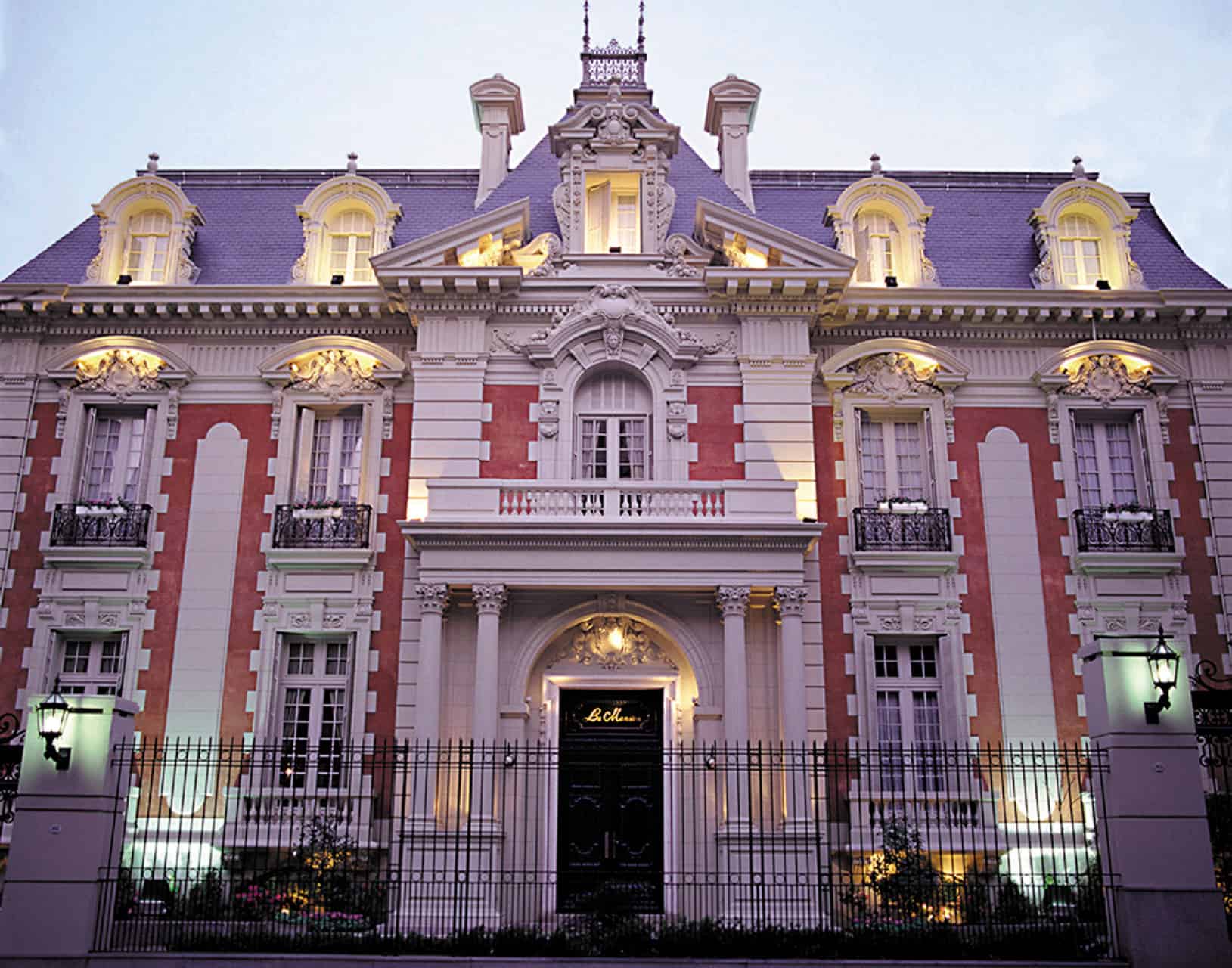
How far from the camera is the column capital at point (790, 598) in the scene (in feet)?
64.0

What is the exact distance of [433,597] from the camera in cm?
1947

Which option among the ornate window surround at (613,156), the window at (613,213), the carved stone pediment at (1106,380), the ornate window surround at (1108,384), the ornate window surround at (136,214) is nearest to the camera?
the ornate window surround at (1108,384)

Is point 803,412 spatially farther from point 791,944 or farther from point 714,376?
point 791,944

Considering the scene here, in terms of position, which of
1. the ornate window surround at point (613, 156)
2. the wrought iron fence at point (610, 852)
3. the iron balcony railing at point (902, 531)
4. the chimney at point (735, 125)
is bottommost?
the wrought iron fence at point (610, 852)

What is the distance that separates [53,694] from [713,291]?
1333cm

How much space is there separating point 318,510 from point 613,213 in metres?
8.25

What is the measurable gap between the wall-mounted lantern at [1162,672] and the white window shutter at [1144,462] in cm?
922

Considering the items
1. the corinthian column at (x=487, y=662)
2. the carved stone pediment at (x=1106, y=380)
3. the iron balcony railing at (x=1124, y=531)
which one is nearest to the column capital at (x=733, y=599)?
the corinthian column at (x=487, y=662)

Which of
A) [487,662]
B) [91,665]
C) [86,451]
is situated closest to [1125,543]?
[487,662]

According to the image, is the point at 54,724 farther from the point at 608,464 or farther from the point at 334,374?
the point at 608,464

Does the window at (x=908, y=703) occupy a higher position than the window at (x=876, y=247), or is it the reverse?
the window at (x=876, y=247)

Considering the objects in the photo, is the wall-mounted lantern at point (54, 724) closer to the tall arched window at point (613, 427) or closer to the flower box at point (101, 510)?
the flower box at point (101, 510)

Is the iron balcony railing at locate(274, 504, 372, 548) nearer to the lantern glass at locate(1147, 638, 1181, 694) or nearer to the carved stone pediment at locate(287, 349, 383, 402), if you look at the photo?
the carved stone pediment at locate(287, 349, 383, 402)

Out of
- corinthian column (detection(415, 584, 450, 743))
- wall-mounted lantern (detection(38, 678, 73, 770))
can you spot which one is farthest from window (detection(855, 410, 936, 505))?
wall-mounted lantern (detection(38, 678, 73, 770))
